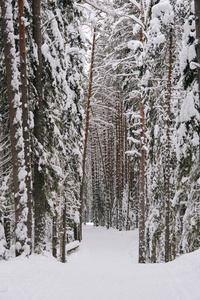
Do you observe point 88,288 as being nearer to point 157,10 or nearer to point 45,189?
point 45,189

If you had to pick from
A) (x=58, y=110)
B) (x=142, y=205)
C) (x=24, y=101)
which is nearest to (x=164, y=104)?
(x=142, y=205)

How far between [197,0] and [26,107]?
4.85m

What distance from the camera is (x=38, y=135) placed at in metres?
8.73

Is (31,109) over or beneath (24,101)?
beneath

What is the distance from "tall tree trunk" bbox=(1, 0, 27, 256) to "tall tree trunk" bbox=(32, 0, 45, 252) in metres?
1.09

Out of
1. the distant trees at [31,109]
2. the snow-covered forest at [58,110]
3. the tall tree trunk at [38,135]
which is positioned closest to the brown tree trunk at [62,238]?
the snow-covered forest at [58,110]

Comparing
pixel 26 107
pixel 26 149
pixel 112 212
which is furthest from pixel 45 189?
pixel 112 212

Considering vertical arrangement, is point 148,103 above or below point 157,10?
below

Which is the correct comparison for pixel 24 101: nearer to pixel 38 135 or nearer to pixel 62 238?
pixel 38 135

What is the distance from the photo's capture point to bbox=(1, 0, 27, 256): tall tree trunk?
7312 millimetres

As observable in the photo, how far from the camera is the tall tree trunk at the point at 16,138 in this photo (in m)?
7.31

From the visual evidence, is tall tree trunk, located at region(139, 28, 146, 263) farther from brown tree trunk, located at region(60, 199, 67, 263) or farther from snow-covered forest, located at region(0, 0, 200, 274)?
brown tree trunk, located at region(60, 199, 67, 263)

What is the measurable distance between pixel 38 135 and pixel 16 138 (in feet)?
4.31

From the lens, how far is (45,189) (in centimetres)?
866
